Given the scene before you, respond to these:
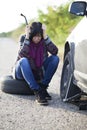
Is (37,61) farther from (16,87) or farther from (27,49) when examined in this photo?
(16,87)

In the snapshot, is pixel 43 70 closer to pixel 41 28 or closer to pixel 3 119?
pixel 41 28

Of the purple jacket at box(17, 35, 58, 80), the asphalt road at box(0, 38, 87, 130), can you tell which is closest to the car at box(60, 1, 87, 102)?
the asphalt road at box(0, 38, 87, 130)

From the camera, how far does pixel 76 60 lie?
6.63 meters

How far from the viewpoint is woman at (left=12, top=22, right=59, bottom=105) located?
7.92 meters

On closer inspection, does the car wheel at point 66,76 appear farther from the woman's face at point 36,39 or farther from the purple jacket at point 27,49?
the woman's face at point 36,39

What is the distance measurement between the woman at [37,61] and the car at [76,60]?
0.30 m

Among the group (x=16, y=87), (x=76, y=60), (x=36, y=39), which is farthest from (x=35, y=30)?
(x=76, y=60)

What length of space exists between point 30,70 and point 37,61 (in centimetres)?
32

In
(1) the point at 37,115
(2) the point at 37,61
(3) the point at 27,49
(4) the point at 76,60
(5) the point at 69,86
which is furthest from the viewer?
(2) the point at 37,61

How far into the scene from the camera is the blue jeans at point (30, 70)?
7.92 metres

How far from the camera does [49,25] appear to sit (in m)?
38.4

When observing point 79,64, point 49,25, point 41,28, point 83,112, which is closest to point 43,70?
point 41,28

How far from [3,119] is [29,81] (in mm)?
1409

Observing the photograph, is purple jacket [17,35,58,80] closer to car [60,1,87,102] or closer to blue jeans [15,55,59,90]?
blue jeans [15,55,59,90]
